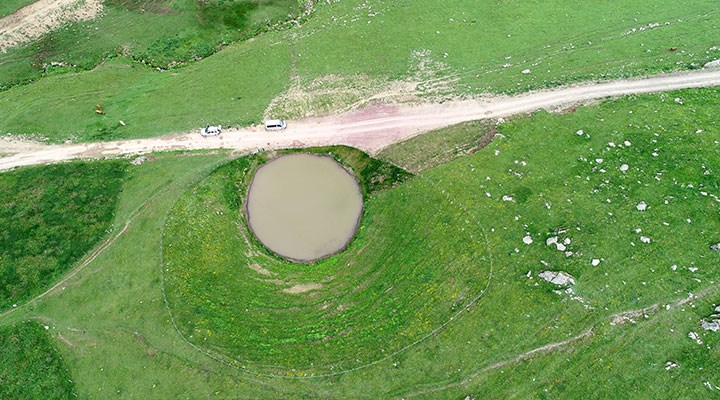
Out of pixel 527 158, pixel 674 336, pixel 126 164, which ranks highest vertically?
pixel 126 164

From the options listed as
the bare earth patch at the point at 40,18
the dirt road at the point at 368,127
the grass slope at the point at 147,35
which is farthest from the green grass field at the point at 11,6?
the dirt road at the point at 368,127

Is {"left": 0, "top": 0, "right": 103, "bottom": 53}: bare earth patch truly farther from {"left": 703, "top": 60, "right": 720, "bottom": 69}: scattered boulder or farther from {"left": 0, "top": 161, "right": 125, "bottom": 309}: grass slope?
{"left": 703, "top": 60, "right": 720, "bottom": 69}: scattered boulder

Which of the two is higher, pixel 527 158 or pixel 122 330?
pixel 527 158

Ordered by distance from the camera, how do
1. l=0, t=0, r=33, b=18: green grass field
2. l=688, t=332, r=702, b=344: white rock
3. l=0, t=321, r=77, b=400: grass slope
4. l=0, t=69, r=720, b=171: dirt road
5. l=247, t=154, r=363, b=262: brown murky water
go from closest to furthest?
l=688, t=332, r=702, b=344: white rock < l=0, t=321, r=77, b=400: grass slope < l=247, t=154, r=363, b=262: brown murky water < l=0, t=69, r=720, b=171: dirt road < l=0, t=0, r=33, b=18: green grass field

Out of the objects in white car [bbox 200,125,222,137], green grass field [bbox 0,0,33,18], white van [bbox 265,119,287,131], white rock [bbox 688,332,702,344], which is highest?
green grass field [bbox 0,0,33,18]

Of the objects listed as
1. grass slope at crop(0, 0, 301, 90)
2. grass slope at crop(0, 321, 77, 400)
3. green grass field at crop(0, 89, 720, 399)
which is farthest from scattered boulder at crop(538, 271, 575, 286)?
grass slope at crop(0, 0, 301, 90)

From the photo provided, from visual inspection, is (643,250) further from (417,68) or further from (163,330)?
(163,330)

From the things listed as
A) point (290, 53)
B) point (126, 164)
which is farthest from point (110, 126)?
point (290, 53)
